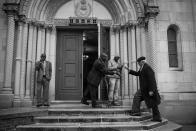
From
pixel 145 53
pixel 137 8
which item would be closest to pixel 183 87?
pixel 145 53

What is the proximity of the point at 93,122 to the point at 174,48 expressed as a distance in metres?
5.40

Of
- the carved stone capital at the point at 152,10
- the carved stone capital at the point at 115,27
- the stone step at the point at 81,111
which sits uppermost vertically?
the carved stone capital at the point at 152,10

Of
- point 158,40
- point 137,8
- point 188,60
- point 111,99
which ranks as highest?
point 137,8

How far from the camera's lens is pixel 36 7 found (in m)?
9.50

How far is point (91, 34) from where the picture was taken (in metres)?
10.9

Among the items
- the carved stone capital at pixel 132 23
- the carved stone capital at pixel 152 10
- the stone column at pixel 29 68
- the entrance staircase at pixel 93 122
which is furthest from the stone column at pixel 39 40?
the carved stone capital at pixel 152 10

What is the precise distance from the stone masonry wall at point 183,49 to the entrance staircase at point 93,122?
2.64 meters

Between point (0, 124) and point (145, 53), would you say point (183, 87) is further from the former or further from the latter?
point (0, 124)

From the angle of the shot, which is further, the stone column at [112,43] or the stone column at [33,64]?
the stone column at [112,43]

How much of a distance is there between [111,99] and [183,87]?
120 inches

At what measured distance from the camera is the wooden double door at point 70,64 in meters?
9.98

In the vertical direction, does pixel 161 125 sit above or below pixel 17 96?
below

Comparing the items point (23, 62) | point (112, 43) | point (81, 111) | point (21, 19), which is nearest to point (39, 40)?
point (21, 19)

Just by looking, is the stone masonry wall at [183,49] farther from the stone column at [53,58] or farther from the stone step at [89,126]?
the stone column at [53,58]
